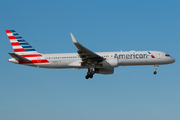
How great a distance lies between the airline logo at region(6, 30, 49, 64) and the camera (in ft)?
186

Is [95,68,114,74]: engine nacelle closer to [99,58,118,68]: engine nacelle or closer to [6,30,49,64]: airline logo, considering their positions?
[99,58,118,68]: engine nacelle

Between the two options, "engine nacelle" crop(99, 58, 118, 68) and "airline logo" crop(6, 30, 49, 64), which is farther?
"airline logo" crop(6, 30, 49, 64)

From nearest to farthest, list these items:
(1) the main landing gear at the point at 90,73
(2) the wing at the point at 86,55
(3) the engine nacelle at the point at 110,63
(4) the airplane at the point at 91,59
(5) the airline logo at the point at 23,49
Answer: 1. (2) the wing at the point at 86,55
2. (3) the engine nacelle at the point at 110,63
3. (4) the airplane at the point at 91,59
4. (5) the airline logo at the point at 23,49
5. (1) the main landing gear at the point at 90,73

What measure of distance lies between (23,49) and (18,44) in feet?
5.13

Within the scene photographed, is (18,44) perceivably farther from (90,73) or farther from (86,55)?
(90,73)

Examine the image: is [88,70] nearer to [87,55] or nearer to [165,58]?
[87,55]

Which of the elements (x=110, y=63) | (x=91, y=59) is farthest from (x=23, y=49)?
(x=110, y=63)

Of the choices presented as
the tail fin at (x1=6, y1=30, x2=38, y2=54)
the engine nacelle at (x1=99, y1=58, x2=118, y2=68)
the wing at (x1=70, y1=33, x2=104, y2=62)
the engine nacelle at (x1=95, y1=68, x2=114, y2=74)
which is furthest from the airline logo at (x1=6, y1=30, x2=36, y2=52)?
the engine nacelle at (x1=99, y1=58, x2=118, y2=68)

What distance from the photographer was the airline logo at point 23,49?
56.8 metres

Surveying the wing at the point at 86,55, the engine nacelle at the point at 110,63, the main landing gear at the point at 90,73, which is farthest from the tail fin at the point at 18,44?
the engine nacelle at the point at 110,63

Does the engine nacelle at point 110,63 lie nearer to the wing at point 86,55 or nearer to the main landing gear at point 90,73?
the wing at point 86,55

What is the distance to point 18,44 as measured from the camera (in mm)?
59031

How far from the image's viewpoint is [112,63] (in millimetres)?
54312

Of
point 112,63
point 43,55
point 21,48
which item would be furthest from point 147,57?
point 21,48
